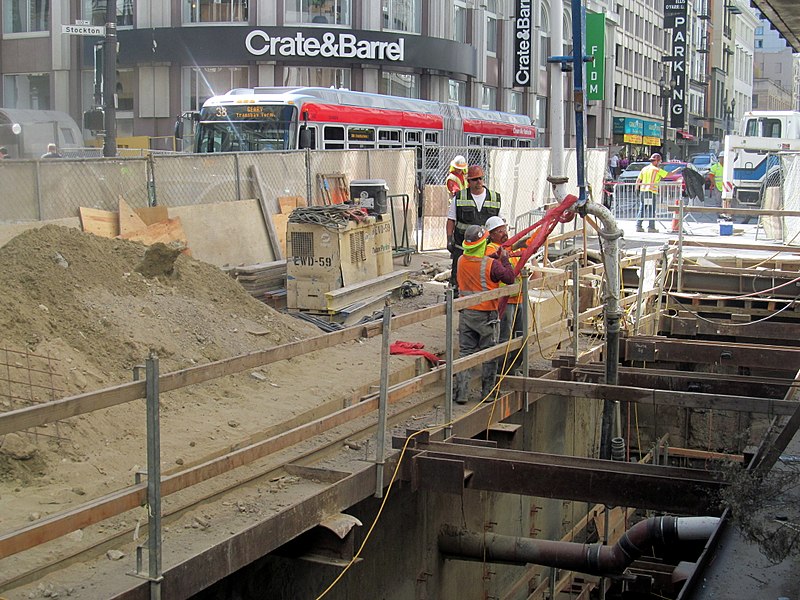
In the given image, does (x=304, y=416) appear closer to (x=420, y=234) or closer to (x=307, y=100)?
(x=420, y=234)

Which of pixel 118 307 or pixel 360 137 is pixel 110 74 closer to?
pixel 360 137

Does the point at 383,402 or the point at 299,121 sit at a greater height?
the point at 299,121

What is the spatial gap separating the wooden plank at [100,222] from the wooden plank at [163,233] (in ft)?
0.77

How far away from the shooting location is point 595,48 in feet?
128

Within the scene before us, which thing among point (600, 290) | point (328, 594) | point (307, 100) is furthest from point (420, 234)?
point (328, 594)

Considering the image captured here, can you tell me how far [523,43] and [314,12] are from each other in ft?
28.9

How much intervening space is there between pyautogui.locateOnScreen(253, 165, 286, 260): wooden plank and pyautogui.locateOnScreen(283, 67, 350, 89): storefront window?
23.0m

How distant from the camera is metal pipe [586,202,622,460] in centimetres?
1002

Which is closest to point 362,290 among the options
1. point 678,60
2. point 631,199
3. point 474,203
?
point 474,203

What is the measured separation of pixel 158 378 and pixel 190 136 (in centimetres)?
2385

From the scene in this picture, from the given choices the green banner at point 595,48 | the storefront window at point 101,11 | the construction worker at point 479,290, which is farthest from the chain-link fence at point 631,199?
the construction worker at point 479,290

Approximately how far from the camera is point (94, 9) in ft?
132

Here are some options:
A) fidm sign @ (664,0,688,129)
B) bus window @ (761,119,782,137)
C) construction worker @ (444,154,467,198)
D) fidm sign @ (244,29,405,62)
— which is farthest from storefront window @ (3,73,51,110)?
fidm sign @ (664,0,688,129)

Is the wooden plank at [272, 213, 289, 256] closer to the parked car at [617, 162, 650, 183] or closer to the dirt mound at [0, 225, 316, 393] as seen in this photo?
the dirt mound at [0, 225, 316, 393]
